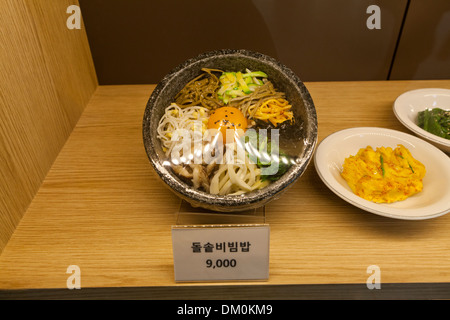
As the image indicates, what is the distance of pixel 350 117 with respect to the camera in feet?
5.41

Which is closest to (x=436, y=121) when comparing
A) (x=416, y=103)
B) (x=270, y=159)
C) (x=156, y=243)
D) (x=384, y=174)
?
(x=416, y=103)

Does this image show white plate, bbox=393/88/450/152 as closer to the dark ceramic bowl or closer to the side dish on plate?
the side dish on plate

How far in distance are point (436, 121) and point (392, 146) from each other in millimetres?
218

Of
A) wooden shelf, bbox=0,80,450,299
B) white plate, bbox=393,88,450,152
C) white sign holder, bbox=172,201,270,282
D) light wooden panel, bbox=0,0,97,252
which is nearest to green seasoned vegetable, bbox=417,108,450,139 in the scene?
white plate, bbox=393,88,450,152

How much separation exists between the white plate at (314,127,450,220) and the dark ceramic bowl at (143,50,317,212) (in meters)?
0.14

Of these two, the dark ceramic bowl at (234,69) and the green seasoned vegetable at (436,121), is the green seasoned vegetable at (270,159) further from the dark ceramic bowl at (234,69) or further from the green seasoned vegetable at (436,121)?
the green seasoned vegetable at (436,121)

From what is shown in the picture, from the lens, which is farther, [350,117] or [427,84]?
[427,84]

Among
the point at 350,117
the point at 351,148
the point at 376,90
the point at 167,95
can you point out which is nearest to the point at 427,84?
the point at 376,90

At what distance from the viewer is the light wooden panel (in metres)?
1.20

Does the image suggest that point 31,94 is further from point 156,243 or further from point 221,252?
point 221,252

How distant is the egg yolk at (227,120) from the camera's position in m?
1.32

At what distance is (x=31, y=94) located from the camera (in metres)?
1.33
